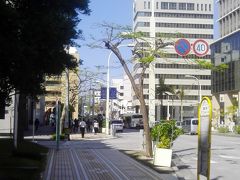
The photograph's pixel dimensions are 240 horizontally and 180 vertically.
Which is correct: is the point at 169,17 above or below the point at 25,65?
above

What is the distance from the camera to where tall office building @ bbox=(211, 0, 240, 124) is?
84688 millimetres

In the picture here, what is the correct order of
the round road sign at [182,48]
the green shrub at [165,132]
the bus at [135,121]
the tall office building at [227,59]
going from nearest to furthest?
the green shrub at [165,132] → the round road sign at [182,48] → the tall office building at [227,59] → the bus at [135,121]

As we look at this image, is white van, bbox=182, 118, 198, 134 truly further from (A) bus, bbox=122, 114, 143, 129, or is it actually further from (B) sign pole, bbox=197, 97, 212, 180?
(B) sign pole, bbox=197, 97, 212, 180

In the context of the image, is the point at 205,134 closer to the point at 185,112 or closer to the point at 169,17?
the point at 169,17

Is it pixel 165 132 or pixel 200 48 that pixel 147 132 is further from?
pixel 200 48

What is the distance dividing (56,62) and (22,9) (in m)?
1.79

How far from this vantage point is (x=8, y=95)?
37.7 feet

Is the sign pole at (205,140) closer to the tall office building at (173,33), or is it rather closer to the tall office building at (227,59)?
the tall office building at (173,33)

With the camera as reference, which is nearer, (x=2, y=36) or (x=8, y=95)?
(x=2, y=36)

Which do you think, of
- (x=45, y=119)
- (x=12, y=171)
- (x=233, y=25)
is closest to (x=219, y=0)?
(x=233, y=25)

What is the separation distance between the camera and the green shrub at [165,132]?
69.7 ft

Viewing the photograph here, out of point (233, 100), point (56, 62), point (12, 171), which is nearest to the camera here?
point (56, 62)

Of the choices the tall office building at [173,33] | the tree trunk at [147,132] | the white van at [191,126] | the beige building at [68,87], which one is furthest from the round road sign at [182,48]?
the white van at [191,126]

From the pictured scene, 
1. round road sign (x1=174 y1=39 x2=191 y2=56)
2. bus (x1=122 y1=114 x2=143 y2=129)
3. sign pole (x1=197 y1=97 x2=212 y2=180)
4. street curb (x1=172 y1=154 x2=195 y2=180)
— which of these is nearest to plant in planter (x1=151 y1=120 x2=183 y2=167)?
street curb (x1=172 y1=154 x2=195 y2=180)
